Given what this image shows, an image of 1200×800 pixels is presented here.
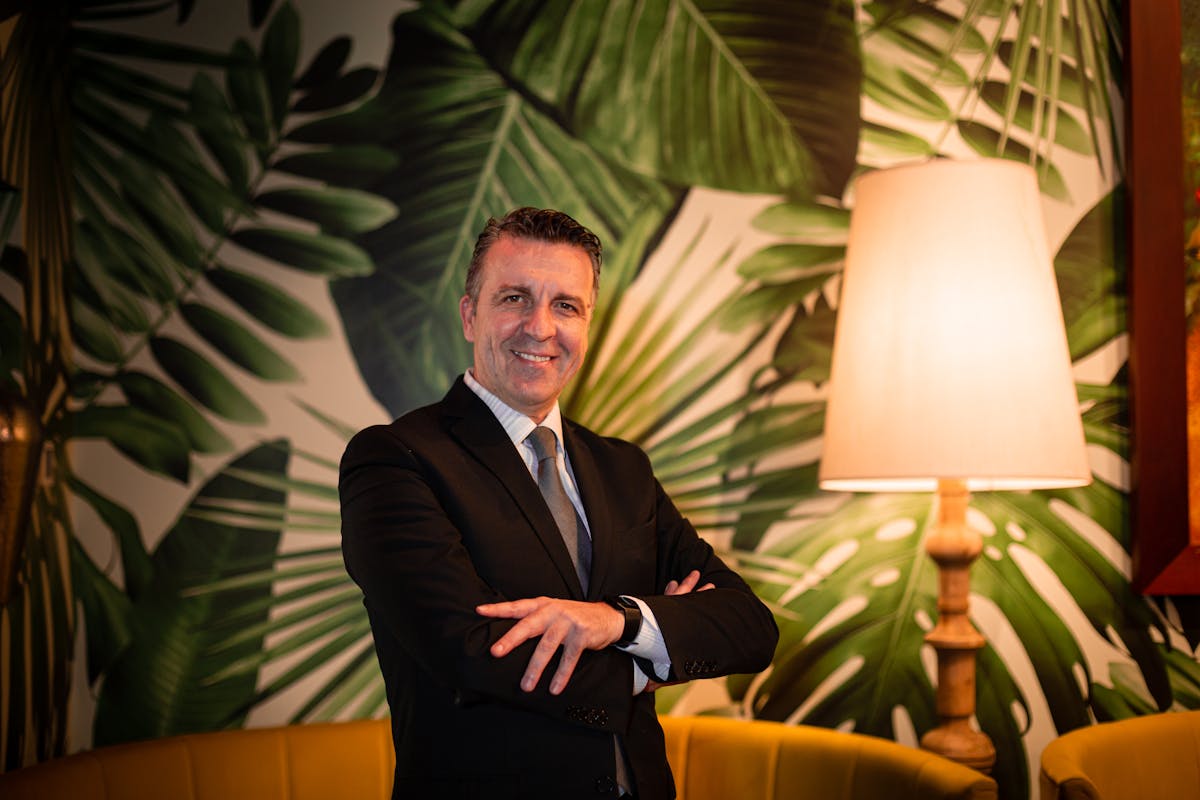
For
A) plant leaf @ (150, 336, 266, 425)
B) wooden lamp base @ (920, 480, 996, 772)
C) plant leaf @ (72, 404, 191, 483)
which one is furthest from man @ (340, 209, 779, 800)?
plant leaf @ (72, 404, 191, 483)

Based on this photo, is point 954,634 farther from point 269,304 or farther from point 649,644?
point 269,304

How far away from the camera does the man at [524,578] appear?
5.79 ft

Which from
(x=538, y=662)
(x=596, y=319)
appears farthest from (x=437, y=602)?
(x=596, y=319)

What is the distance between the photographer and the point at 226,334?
115 inches

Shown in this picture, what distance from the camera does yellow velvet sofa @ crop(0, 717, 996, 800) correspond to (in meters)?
2.24

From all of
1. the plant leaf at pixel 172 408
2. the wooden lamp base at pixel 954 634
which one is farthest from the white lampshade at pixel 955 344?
the plant leaf at pixel 172 408

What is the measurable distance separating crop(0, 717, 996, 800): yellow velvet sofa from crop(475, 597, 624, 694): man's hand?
2.70ft

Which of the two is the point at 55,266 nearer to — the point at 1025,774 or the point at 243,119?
the point at 243,119

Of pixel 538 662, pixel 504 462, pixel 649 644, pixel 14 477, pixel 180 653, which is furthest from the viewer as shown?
pixel 180 653

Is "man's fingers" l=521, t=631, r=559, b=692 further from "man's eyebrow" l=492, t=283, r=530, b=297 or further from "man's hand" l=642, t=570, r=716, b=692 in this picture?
"man's eyebrow" l=492, t=283, r=530, b=297

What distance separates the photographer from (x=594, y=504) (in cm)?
206

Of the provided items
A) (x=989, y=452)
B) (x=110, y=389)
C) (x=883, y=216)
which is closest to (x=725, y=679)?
(x=989, y=452)

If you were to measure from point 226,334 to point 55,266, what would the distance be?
431 mm

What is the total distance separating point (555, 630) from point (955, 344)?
1.07 meters
